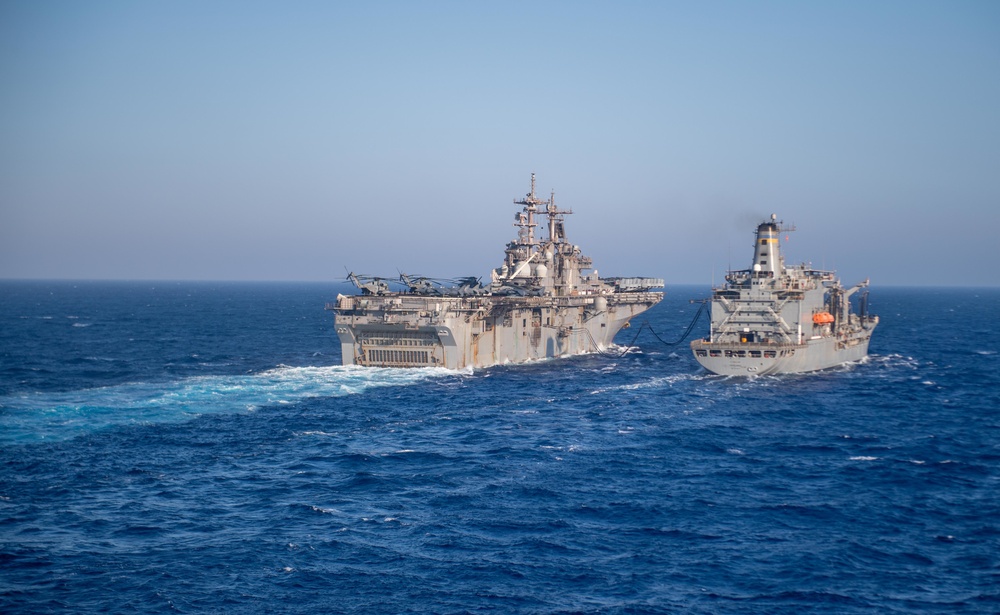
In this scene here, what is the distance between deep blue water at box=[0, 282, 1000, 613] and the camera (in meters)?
22.7

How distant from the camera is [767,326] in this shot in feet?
189

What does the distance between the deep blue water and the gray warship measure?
1.85m

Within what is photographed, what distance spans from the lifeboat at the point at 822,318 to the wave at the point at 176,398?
25626 millimetres

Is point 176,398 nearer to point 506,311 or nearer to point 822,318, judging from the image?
point 506,311

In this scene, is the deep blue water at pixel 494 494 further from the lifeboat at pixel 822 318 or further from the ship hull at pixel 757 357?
the lifeboat at pixel 822 318

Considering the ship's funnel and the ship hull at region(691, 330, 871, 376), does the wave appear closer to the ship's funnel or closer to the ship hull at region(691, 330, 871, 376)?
the ship hull at region(691, 330, 871, 376)

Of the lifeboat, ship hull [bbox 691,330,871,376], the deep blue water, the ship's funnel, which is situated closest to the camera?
the deep blue water

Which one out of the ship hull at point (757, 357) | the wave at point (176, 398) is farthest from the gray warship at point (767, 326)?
the wave at point (176, 398)

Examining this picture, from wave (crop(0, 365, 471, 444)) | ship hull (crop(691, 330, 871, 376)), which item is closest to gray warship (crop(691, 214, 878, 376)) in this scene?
ship hull (crop(691, 330, 871, 376))

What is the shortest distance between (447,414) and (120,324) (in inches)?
3145

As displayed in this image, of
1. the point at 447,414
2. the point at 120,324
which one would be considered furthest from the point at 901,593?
the point at 120,324

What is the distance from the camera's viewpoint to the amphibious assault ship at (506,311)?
59.2m

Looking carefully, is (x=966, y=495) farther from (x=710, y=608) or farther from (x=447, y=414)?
(x=447, y=414)

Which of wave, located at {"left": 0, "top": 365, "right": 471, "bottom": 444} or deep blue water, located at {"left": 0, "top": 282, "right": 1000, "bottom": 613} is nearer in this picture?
deep blue water, located at {"left": 0, "top": 282, "right": 1000, "bottom": 613}
